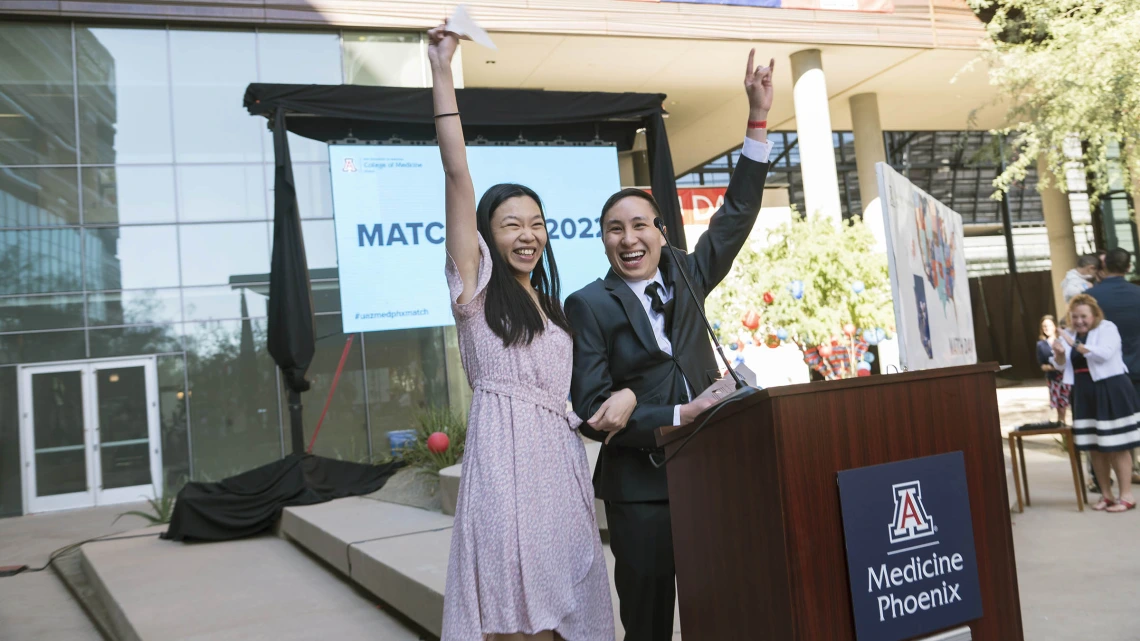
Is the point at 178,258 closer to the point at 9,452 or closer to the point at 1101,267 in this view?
the point at 9,452

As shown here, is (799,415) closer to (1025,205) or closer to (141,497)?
(141,497)

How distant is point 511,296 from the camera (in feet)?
6.75

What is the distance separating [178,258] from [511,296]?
42.4 feet

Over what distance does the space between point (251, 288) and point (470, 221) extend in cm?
1271

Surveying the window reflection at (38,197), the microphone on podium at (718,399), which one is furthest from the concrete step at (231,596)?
the window reflection at (38,197)

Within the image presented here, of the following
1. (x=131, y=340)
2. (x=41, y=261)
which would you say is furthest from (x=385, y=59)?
(x=41, y=261)

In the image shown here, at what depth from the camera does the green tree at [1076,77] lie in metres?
9.32

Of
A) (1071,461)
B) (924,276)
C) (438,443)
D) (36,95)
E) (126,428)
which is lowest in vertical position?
(1071,461)

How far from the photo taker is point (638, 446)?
211 cm

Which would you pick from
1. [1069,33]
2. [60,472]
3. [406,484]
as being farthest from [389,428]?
[1069,33]

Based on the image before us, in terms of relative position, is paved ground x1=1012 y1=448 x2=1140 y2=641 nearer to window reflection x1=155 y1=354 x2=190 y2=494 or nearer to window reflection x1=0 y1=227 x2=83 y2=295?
window reflection x1=155 y1=354 x2=190 y2=494

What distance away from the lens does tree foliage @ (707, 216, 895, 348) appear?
1021 cm

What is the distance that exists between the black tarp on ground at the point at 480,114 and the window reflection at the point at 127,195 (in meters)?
4.99

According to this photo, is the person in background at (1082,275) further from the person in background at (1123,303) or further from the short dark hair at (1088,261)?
the person in background at (1123,303)
